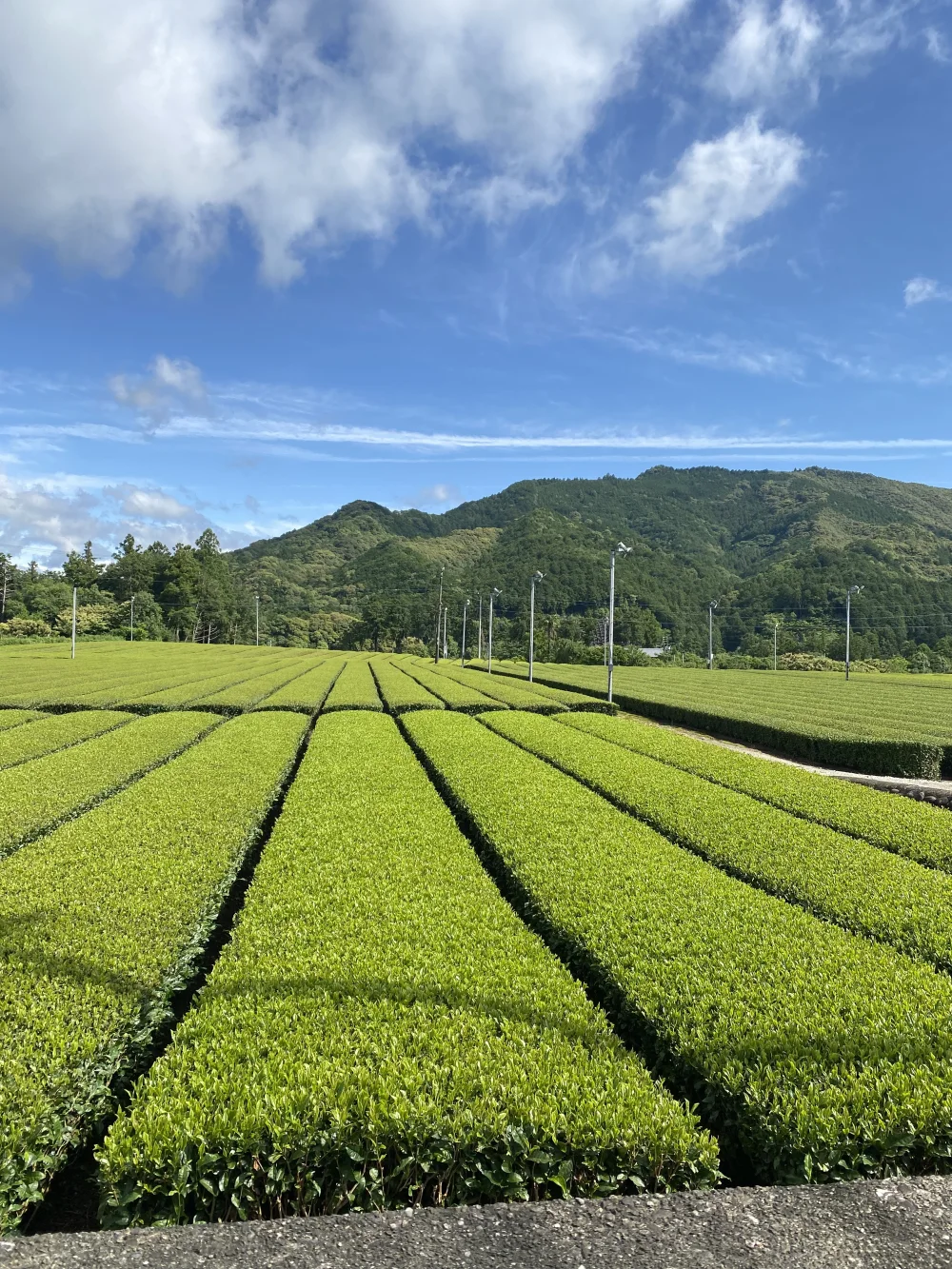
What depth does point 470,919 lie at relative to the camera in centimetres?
625

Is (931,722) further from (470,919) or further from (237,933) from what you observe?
(237,933)

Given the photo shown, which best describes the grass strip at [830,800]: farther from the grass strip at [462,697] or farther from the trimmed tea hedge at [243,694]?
the trimmed tea hedge at [243,694]

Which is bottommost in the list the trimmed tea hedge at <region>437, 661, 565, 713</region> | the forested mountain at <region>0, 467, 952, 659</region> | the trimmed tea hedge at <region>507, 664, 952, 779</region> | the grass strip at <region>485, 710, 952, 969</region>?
the trimmed tea hedge at <region>507, 664, 952, 779</region>

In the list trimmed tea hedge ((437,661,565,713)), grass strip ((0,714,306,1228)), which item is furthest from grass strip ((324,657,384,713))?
grass strip ((0,714,306,1228))

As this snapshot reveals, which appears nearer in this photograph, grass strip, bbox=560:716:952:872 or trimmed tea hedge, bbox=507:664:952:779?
grass strip, bbox=560:716:952:872

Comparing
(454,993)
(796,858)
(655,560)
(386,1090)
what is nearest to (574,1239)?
(386,1090)

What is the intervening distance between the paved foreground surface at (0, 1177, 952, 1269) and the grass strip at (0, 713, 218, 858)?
661cm

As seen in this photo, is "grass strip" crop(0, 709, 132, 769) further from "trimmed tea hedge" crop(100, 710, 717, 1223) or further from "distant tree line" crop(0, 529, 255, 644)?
"distant tree line" crop(0, 529, 255, 644)

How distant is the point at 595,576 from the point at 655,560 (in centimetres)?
1726

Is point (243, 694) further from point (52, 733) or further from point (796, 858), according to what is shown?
point (796, 858)

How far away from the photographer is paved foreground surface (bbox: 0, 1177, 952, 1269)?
3.04 metres

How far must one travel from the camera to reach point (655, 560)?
125 metres

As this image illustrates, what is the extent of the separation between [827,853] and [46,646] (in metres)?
74.7

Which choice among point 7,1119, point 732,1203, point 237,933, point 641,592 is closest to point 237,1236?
point 7,1119
